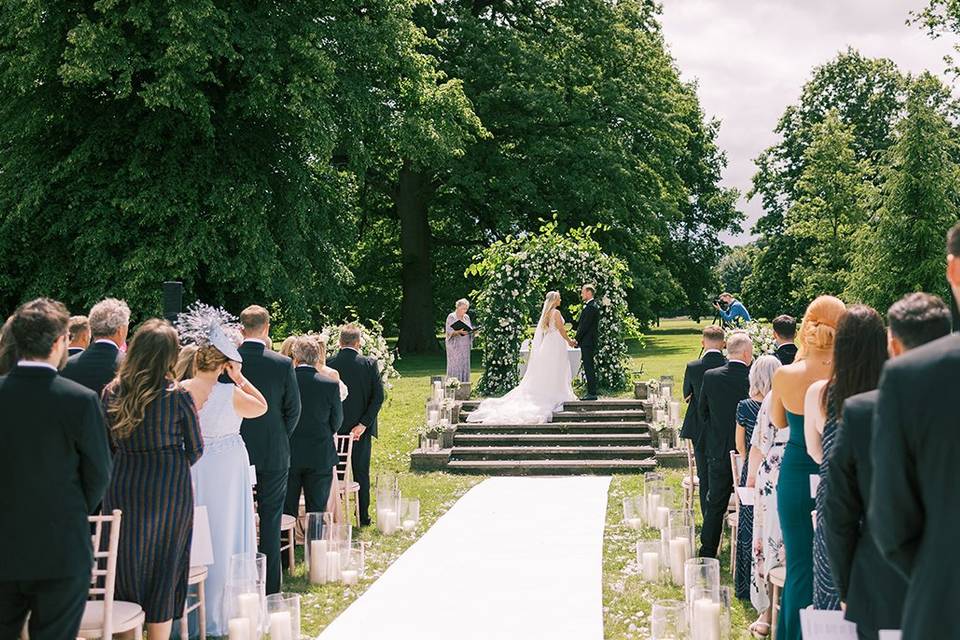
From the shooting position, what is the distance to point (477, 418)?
1761 cm

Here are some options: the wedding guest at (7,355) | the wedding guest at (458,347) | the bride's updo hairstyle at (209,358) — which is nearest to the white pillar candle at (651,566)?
the bride's updo hairstyle at (209,358)

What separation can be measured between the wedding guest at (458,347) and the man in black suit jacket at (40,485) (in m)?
16.9

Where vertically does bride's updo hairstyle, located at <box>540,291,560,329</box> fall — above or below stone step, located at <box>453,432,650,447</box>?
above

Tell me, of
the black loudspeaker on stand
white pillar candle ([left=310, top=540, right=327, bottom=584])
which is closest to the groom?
the black loudspeaker on stand

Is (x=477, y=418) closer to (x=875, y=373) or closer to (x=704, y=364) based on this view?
(x=704, y=364)

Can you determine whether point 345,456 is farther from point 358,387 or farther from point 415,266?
point 415,266

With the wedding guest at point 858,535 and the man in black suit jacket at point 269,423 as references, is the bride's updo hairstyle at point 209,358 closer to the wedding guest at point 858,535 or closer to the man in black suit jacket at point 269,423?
the man in black suit jacket at point 269,423

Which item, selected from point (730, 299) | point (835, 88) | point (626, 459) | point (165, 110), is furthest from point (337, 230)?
point (835, 88)

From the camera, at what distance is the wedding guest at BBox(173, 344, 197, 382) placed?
6.80 metres

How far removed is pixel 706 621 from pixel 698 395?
13.1 ft

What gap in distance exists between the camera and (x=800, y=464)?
224 inches

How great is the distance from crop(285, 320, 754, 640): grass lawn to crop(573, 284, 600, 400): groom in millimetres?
3366

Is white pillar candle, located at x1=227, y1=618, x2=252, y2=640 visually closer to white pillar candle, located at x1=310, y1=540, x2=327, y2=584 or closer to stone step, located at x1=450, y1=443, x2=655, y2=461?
white pillar candle, located at x1=310, y1=540, x2=327, y2=584

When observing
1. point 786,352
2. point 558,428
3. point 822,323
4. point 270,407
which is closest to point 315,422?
point 270,407
